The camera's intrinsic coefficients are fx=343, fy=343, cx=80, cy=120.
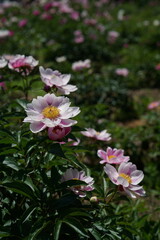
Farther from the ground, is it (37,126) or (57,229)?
(37,126)

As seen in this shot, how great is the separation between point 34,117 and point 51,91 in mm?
301

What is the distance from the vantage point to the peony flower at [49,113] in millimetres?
1170

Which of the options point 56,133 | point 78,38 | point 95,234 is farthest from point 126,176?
point 78,38

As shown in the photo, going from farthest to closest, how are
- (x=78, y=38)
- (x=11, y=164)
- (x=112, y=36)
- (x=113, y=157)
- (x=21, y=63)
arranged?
(x=112, y=36)
(x=78, y=38)
(x=21, y=63)
(x=113, y=157)
(x=11, y=164)

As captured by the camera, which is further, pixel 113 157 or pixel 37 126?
pixel 113 157

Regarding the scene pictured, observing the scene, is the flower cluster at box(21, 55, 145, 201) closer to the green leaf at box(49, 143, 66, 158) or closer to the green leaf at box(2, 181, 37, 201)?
the green leaf at box(49, 143, 66, 158)

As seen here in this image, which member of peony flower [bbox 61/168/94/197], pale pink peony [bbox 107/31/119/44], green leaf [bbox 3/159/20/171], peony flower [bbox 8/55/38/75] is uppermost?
peony flower [bbox 8/55/38/75]

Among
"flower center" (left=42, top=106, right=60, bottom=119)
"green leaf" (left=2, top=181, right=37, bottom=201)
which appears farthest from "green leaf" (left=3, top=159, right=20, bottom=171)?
"flower center" (left=42, top=106, right=60, bottom=119)

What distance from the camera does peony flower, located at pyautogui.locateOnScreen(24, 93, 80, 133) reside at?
3.84 feet

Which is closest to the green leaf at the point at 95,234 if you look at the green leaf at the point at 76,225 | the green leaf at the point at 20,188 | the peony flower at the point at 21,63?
the green leaf at the point at 76,225

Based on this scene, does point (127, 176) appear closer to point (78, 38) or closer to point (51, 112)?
point (51, 112)

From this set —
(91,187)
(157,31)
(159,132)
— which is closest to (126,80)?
(159,132)

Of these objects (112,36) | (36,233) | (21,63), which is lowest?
(112,36)

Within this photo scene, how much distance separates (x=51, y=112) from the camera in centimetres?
123
